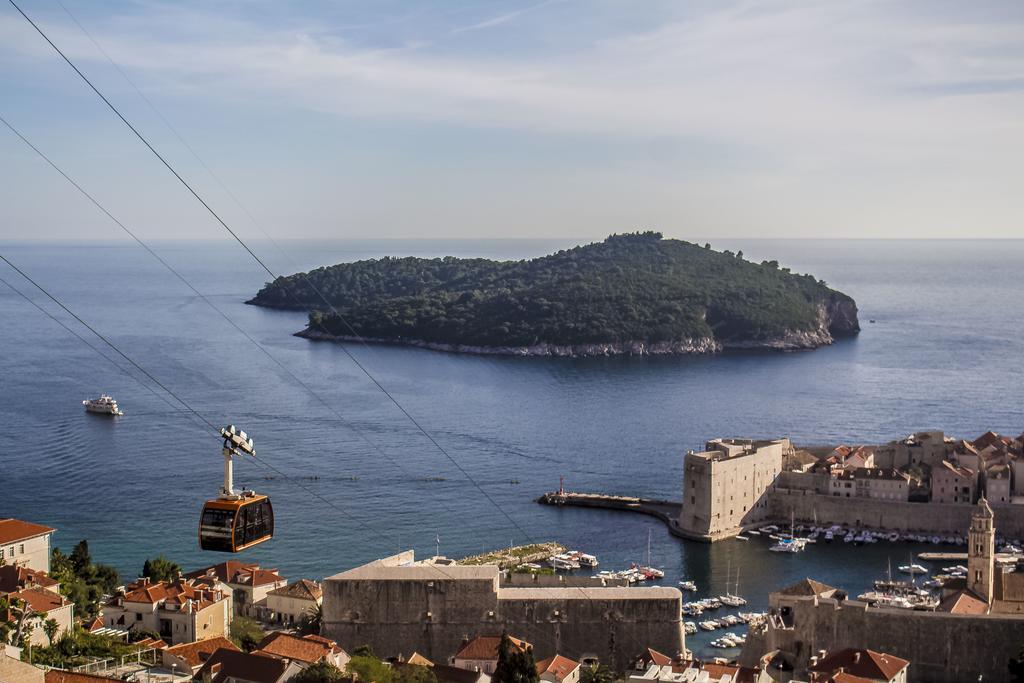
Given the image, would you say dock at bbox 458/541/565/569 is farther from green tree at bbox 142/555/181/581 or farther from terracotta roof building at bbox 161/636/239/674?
terracotta roof building at bbox 161/636/239/674

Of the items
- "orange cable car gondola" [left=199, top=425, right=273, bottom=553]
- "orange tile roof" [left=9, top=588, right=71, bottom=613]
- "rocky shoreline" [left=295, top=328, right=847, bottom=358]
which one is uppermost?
"orange cable car gondola" [left=199, top=425, right=273, bottom=553]

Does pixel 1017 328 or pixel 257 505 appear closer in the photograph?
pixel 257 505

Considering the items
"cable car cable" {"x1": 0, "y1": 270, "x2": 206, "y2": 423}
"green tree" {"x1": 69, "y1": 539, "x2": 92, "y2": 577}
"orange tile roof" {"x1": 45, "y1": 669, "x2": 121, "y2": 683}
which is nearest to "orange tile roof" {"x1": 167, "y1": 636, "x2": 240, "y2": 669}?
"orange tile roof" {"x1": 45, "y1": 669, "x2": 121, "y2": 683}

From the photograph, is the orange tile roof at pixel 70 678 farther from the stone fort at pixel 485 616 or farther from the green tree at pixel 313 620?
the green tree at pixel 313 620

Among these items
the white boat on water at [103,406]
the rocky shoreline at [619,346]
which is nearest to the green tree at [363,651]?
the white boat on water at [103,406]

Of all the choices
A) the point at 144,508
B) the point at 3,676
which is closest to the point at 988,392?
the point at 144,508

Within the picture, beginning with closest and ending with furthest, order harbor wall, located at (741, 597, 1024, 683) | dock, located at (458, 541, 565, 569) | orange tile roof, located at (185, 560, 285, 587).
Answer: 1. harbor wall, located at (741, 597, 1024, 683)
2. orange tile roof, located at (185, 560, 285, 587)
3. dock, located at (458, 541, 565, 569)

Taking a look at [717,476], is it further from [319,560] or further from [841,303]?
[841,303]

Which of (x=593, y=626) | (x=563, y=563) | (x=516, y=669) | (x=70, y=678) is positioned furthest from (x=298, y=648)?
(x=563, y=563)
